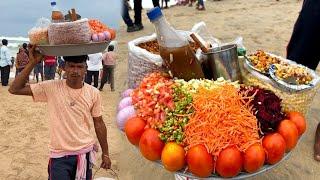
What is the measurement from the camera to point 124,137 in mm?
5016

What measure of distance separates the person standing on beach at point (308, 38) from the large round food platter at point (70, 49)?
1.67 metres

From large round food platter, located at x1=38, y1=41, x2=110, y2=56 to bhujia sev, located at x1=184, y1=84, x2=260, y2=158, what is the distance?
2.80 ft

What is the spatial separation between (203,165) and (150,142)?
0.28 meters

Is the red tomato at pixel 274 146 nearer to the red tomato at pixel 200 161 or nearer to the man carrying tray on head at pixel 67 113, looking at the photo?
the red tomato at pixel 200 161

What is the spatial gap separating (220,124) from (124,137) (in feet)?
9.58

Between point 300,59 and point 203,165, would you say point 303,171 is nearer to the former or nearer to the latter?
point 300,59

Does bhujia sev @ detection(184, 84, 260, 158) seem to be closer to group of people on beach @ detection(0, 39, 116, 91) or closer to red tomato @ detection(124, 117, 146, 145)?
red tomato @ detection(124, 117, 146, 145)

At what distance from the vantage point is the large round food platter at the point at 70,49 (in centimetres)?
275

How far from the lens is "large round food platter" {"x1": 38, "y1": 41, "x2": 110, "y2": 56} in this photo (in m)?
2.75

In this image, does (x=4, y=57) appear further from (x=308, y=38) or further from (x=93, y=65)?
(x=308, y=38)

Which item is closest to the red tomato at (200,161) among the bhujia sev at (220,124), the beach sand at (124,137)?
the bhujia sev at (220,124)

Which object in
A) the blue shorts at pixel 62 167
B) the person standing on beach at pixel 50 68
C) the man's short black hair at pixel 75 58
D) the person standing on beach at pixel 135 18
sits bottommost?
the person standing on beach at pixel 50 68

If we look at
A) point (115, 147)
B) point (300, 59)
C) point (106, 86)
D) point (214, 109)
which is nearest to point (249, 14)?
point (106, 86)

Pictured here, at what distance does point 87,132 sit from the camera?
3.14 meters
